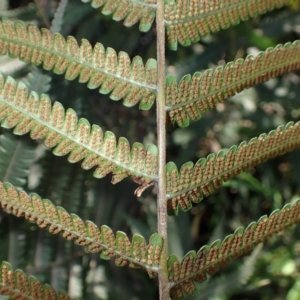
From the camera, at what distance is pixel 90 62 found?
981 millimetres

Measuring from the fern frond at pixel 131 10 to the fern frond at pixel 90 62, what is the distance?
3.6 inches

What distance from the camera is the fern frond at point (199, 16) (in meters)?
1.00

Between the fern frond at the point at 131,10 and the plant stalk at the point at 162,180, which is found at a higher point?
the fern frond at the point at 131,10

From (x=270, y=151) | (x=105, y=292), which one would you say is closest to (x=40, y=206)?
(x=270, y=151)

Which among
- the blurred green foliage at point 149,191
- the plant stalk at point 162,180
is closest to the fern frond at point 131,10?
the plant stalk at point 162,180

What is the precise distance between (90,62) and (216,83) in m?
0.29

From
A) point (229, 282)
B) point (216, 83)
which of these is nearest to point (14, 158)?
point (216, 83)

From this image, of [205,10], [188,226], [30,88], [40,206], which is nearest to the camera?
[40,206]

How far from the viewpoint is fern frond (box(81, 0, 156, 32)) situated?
99 cm

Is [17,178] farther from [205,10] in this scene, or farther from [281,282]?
[281,282]

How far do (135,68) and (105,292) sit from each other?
2.71ft

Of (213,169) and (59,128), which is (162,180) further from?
(59,128)

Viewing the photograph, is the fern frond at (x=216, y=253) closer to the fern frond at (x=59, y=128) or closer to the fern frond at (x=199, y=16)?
the fern frond at (x=59, y=128)

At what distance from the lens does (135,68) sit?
3.18 ft
